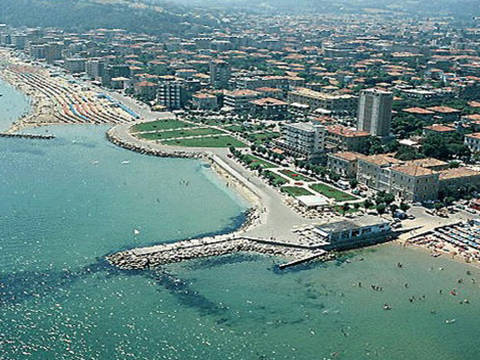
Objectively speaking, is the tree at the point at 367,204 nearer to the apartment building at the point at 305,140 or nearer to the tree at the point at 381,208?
the tree at the point at 381,208

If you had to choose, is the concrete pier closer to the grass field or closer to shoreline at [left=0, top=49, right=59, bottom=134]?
shoreline at [left=0, top=49, right=59, bottom=134]

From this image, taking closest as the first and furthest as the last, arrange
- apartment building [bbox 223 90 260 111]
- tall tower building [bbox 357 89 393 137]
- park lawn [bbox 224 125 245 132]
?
tall tower building [bbox 357 89 393 137] → park lawn [bbox 224 125 245 132] → apartment building [bbox 223 90 260 111]

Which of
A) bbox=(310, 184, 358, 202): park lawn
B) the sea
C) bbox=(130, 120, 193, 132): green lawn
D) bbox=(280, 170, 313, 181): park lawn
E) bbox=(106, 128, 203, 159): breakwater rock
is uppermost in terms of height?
bbox=(130, 120, 193, 132): green lawn

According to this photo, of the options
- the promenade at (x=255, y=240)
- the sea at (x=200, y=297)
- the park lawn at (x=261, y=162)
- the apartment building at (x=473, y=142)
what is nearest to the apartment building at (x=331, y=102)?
the apartment building at (x=473, y=142)

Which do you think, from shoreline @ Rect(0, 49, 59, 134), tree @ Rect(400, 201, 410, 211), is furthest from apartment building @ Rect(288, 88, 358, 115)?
tree @ Rect(400, 201, 410, 211)

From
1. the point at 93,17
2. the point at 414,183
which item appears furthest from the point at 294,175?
the point at 93,17

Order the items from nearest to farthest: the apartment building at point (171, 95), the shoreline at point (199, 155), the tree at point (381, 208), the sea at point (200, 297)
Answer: the sea at point (200, 297) < the shoreline at point (199, 155) < the tree at point (381, 208) < the apartment building at point (171, 95)
